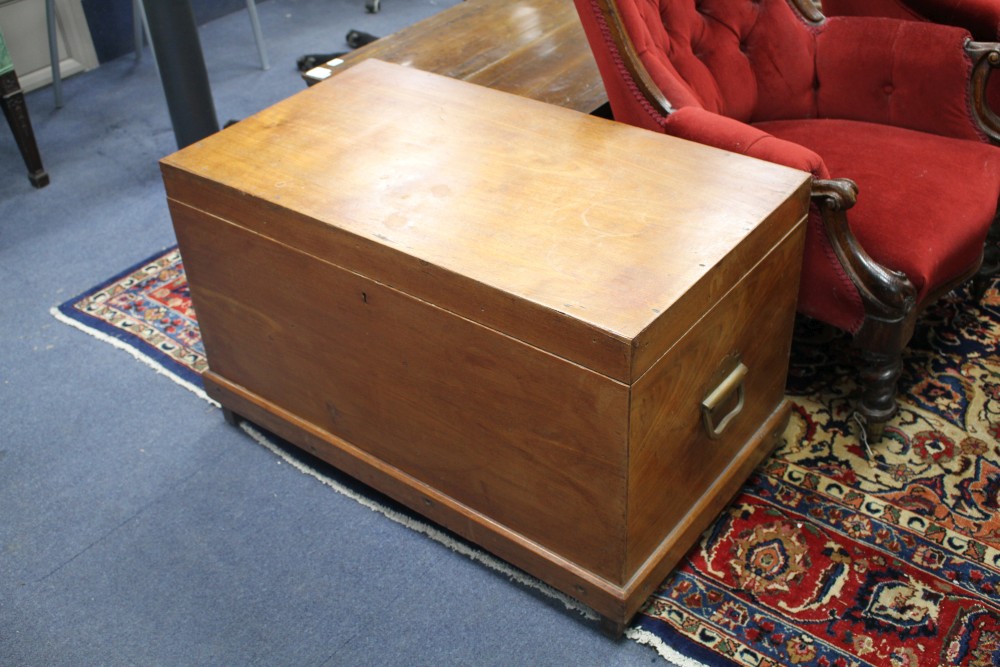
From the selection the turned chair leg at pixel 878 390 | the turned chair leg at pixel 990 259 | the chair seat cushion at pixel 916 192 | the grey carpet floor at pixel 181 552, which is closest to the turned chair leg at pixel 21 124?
the grey carpet floor at pixel 181 552

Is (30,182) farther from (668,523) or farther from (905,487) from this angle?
(905,487)

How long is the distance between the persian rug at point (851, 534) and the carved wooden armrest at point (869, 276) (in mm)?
290

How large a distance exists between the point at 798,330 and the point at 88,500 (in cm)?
133

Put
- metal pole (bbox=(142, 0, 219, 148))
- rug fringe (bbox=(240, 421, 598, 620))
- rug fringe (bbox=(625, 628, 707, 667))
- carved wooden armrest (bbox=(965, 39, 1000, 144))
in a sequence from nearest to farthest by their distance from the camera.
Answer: rug fringe (bbox=(625, 628, 707, 667)) → rug fringe (bbox=(240, 421, 598, 620)) → carved wooden armrest (bbox=(965, 39, 1000, 144)) → metal pole (bbox=(142, 0, 219, 148))

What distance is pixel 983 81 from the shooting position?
1788 mm

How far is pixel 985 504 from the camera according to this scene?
5.31 feet

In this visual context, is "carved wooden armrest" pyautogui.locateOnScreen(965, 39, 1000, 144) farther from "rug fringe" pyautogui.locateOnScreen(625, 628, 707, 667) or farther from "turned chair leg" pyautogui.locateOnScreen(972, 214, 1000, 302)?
"rug fringe" pyautogui.locateOnScreen(625, 628, 707, 667)

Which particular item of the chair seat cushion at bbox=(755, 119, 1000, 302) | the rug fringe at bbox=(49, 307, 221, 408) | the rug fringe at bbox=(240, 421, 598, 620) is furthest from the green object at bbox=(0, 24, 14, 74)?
the chair seat cushion at bbox=(755, 119, 1000, 302)

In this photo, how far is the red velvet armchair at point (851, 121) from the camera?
5.12 ft

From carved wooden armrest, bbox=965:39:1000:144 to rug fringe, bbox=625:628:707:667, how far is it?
1.08 m

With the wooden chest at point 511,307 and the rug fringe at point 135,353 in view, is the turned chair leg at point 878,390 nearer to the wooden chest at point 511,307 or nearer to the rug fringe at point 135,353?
the wooden chest at point 511,307

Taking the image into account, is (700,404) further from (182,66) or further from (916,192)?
(182,66)

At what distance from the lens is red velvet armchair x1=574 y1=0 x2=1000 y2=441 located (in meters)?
1.56

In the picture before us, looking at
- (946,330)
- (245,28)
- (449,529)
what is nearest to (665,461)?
(449,529)
